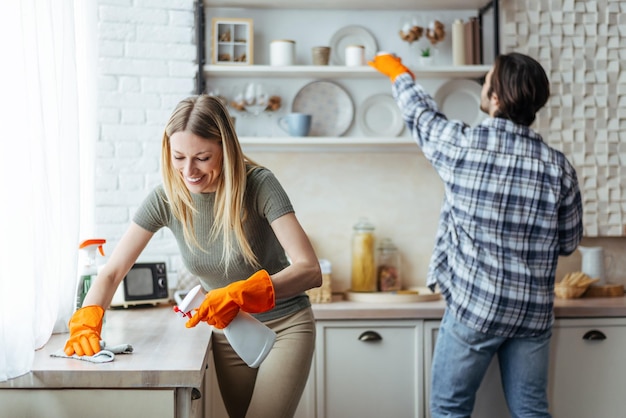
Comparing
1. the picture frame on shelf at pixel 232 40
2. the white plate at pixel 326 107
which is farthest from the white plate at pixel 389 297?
the picture frame on shelf at pixel 232 40

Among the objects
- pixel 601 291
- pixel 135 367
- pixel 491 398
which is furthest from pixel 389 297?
pixel 135 367

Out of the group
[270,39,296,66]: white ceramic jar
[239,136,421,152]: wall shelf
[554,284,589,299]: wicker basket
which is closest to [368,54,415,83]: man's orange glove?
[239,136,421,152]: wall shelf

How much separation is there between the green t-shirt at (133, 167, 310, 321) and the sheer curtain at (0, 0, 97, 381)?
0.79ft

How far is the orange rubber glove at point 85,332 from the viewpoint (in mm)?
1862

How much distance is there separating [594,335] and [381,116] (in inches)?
51.9

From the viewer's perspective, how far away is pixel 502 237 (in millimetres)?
2490

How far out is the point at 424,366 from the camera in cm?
301

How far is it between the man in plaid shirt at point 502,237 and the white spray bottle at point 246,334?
0.97 m

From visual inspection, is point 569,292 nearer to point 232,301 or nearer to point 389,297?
point 389,297

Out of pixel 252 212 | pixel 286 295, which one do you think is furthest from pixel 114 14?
pixel 286 295

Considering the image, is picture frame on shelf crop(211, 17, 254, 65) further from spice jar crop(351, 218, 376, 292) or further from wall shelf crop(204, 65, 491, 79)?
spice jar crop(351, 218, 376, 292)

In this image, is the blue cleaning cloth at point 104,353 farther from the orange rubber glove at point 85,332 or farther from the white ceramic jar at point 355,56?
the white ceramic jar at point 355,56

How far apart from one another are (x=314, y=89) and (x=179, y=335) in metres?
1.60

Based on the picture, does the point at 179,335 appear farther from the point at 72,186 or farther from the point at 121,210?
the point at 121,210
